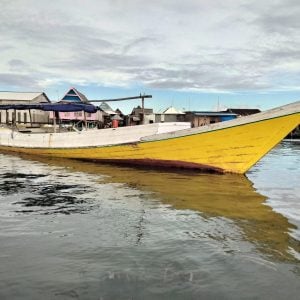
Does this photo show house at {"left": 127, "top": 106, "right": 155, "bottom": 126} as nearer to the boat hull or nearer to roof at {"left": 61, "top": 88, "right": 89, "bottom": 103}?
roof at {"left": 61, "top": 88, "right": 89, "bottom": 103}

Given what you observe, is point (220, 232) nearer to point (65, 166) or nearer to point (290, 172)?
point (290, 172)

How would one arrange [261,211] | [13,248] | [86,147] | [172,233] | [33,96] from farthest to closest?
[33,96]
[86,147]
[261,211]
[172,233]
[13,248]

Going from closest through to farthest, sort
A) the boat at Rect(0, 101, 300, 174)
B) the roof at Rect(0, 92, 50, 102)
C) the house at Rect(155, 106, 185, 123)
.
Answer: the boat at Rect(0, 101, 300, 174), the roof at Rect(0, 92, 50, 102), the house at Rect(155, 106, 185, 123)

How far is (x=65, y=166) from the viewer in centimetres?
1461

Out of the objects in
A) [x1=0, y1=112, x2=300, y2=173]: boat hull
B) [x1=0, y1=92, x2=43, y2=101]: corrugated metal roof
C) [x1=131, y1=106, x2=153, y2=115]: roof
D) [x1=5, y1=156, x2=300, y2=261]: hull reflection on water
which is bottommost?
[x1=5, y1=156, x2=300, y2=261]: hull reflection on water

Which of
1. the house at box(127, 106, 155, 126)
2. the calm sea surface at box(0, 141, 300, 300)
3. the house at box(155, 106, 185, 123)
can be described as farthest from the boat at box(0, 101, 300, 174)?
the house at box(155, 106, 185, 123)

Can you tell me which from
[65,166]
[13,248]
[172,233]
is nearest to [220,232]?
[172,233]

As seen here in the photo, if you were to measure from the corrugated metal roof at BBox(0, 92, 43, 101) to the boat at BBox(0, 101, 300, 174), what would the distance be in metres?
30.1

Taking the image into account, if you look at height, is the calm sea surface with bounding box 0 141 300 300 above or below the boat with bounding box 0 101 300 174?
below

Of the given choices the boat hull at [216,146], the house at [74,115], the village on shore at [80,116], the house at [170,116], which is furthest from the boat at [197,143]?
the house at [170,116]

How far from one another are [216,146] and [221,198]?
431 cm

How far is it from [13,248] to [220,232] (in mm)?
2803

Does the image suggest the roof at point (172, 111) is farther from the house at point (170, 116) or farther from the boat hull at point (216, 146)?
the boat hull at point (216, 146)

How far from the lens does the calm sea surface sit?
12.2ft
